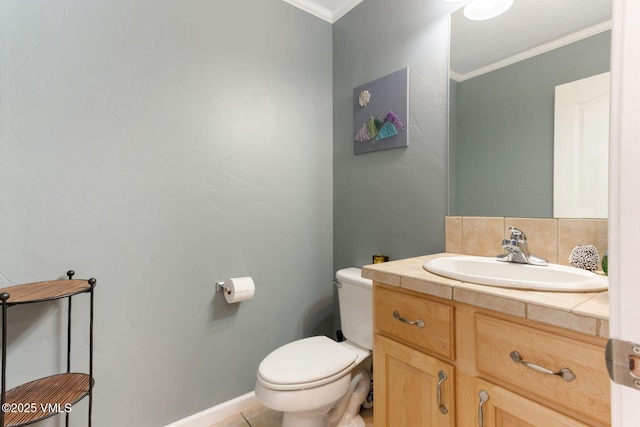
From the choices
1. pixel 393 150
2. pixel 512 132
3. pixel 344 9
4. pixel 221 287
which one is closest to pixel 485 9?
pixel 512 132

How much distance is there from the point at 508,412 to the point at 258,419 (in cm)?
129

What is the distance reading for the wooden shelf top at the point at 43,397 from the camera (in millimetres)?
959

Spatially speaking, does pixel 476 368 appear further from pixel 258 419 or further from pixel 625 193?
pixel 258 419

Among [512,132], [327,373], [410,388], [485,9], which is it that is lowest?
[327,373]

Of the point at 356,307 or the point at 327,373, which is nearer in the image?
the point at 327,373

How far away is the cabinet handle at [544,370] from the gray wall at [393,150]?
752 mm

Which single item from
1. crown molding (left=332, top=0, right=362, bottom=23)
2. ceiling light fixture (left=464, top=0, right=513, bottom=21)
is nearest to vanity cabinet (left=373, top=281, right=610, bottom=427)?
ceiling light fixture (left=464, top=0, right=513, bottom=21)

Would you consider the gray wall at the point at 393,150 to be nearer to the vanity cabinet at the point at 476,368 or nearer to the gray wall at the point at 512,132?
the gray wall at the point at 512,132

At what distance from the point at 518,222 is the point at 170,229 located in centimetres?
153

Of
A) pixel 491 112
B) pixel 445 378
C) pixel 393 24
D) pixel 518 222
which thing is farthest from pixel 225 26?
pixel 445 378

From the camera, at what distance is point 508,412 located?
746mm

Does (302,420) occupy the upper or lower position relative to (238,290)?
lower

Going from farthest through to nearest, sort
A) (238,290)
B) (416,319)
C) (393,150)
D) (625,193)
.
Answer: (393,150) → (238,290) → (416,319) → (625,193)

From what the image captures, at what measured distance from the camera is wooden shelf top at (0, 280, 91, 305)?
96 cm
